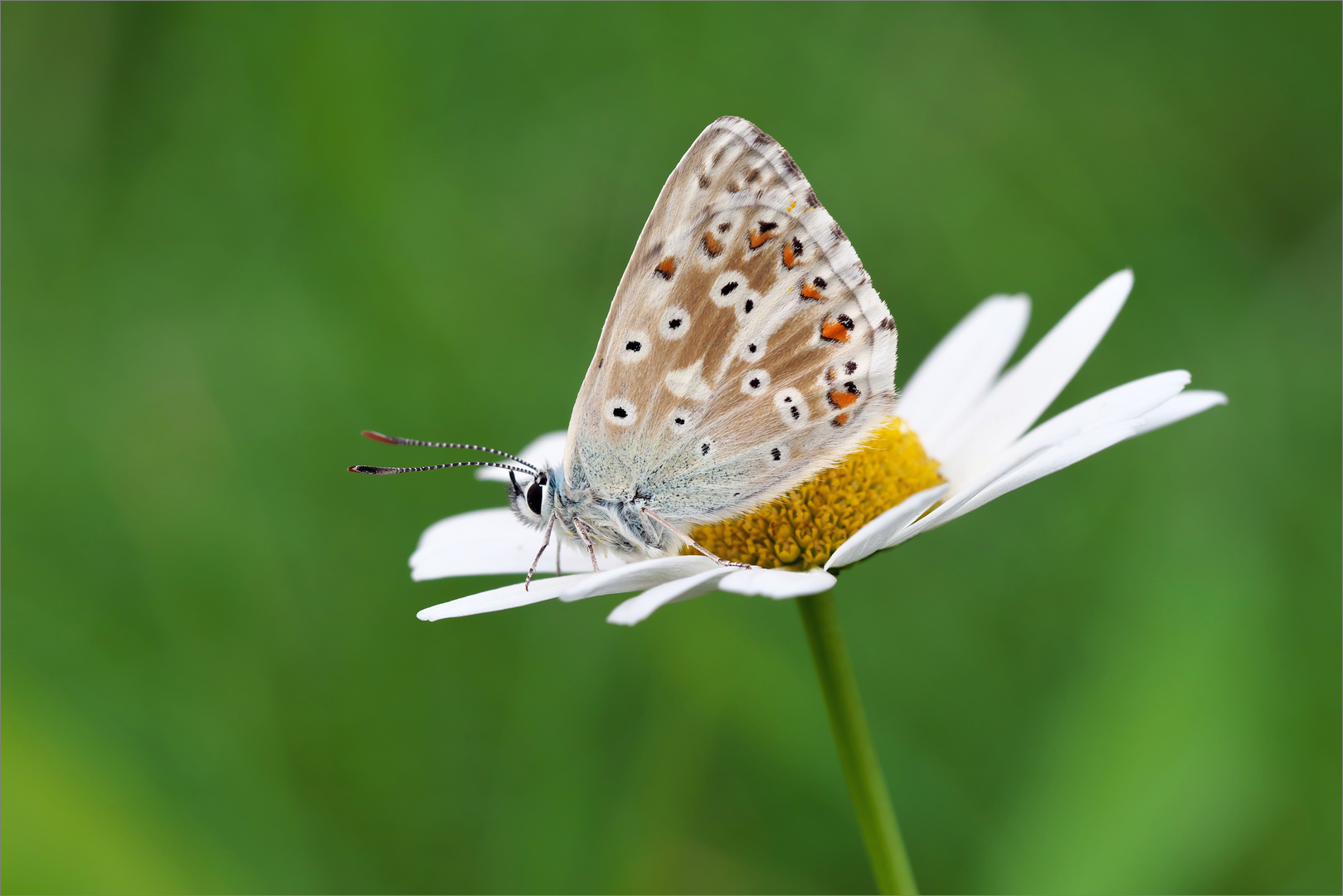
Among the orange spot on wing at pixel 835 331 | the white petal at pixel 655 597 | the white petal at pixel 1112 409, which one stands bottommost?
the white petal at pixel 655 597

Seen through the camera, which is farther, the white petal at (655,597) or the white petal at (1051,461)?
the white petal at (1051,461)

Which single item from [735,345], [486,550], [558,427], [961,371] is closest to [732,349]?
[735,345]

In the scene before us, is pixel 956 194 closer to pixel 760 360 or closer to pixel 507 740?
pixel 760 360

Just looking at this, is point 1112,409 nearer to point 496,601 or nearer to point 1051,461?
point 1051,461

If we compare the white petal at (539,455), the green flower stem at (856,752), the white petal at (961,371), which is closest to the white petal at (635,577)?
the green flower stem at (856,752)

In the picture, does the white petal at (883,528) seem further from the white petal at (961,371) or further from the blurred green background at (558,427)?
the blurred green background at (558,427)

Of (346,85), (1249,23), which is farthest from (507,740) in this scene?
(1249,23)
